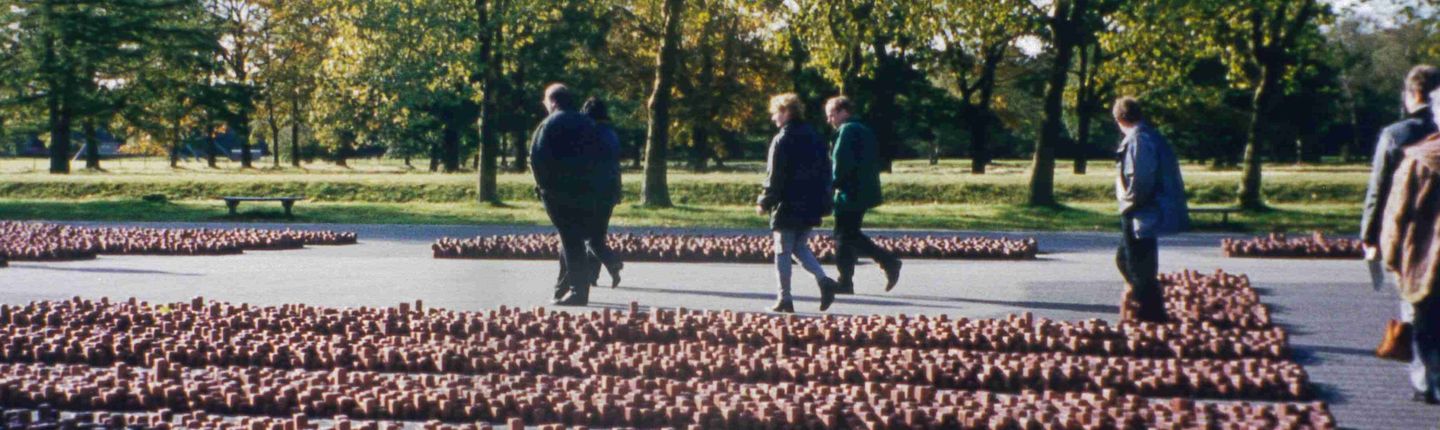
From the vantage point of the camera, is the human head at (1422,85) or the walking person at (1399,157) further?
the human head at (1422,85)

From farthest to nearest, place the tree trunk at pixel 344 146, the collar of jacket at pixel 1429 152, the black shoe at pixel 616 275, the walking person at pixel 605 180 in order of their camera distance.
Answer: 1. the tree trunk at pixel 344 146
2. the black shoe at pixel 616 275
3. the walking person at pixel 605 180
4. the collar of jacket at pixel 1429 152

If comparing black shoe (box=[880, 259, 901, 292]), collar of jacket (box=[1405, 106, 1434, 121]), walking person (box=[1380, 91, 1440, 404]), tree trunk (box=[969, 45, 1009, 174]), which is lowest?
black shoe (box=[880, 259, 901, 292])

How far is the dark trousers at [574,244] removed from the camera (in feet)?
39.5

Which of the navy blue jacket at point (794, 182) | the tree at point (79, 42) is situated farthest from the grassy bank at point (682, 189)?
the navy blue jacket at point (794, 182)

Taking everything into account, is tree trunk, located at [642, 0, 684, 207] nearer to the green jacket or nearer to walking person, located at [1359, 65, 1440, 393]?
the green jacket

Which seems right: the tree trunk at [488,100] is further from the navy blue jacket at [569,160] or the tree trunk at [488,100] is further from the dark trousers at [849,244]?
the dark trousers at [849,244]

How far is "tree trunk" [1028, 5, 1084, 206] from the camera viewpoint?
3100 centimetres

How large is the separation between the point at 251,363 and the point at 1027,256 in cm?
1150

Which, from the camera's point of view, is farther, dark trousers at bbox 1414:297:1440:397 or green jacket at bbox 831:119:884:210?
green jacket at bbox 831:119:884:210

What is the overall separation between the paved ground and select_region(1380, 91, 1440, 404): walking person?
0.39 metres

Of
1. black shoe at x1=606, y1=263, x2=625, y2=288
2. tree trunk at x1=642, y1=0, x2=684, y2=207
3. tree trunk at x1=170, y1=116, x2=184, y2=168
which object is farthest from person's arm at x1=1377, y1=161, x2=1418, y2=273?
tree trunk at x1=170, y1=116, x2=184, y2=168

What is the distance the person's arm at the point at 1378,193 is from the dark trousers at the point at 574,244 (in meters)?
6.48

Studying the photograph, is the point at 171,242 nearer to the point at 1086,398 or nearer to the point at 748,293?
the point at 748,293

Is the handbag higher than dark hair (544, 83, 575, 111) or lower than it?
lower
